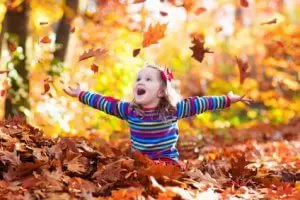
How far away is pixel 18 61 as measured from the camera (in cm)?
790

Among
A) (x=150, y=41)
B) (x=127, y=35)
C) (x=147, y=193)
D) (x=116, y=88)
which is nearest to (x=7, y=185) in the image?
(x=147, y=193)

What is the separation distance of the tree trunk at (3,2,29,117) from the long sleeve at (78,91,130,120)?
9.33 ft

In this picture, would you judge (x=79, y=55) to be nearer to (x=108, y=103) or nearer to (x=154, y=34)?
(x=154, y=34)

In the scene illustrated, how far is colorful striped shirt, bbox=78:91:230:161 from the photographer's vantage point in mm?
4625

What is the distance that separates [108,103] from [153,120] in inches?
15.6

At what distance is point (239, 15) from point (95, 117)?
1656 centimetres

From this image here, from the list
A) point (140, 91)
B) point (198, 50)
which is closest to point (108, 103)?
point (140, 91)

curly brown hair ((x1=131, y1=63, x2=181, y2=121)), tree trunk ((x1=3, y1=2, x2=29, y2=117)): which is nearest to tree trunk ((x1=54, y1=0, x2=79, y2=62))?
tree trunk ((x1=3, y1=2, x2=29, y2=117))

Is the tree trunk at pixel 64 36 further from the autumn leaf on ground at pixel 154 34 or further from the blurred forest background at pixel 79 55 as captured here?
the autumn leaf on ground at pixel 154 34

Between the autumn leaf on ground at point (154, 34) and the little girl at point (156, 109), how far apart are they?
0.80 m

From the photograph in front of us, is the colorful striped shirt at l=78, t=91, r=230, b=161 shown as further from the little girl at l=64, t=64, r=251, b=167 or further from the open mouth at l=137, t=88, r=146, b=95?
the open mouth at l=137, t=88, r=146, b=95

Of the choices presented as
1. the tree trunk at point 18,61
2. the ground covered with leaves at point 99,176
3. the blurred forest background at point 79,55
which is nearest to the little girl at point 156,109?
the ground covered with leaves at point 99,176

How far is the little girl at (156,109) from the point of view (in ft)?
15.1

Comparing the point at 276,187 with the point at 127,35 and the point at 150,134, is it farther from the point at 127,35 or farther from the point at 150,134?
the point at 127,35
